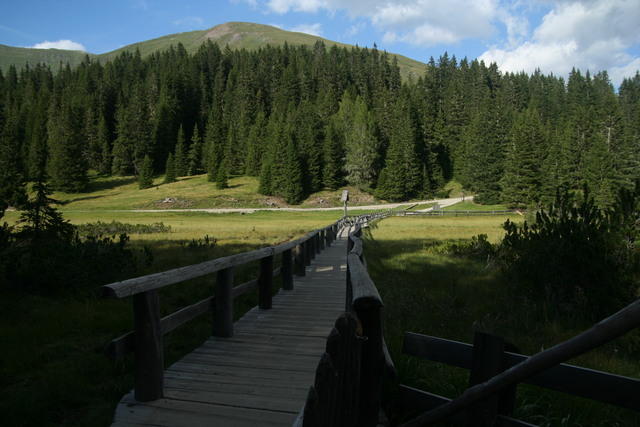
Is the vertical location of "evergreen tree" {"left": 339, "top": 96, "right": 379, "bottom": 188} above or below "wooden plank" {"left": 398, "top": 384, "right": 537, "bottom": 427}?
above

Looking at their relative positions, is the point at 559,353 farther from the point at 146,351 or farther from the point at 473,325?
the point at 473,325

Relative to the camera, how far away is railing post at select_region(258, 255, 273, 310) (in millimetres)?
6695

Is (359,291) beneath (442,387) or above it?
above

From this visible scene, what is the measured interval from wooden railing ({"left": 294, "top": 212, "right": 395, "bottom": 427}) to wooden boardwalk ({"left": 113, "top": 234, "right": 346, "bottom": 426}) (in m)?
0.95

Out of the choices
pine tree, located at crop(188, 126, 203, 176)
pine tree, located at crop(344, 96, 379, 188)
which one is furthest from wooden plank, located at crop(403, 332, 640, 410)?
pine tree, located at crop(188, 126, 203, 176)

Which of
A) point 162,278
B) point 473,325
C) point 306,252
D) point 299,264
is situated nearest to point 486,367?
point 162,278

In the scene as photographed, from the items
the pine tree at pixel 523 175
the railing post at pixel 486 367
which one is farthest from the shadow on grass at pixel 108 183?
the railing post at pixel 486 367

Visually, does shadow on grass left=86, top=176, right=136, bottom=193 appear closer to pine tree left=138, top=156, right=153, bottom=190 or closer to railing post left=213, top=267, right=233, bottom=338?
pine tree left=138, top=156, right=153, bottom=190

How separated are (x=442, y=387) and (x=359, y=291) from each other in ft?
4.64

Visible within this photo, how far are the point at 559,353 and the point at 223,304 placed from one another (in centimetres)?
422

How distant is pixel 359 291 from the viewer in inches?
97.7

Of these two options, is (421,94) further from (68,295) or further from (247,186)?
(68,295)

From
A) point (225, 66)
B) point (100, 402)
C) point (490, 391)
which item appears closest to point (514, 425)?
point (490, 391)

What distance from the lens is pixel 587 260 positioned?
22.2ft
